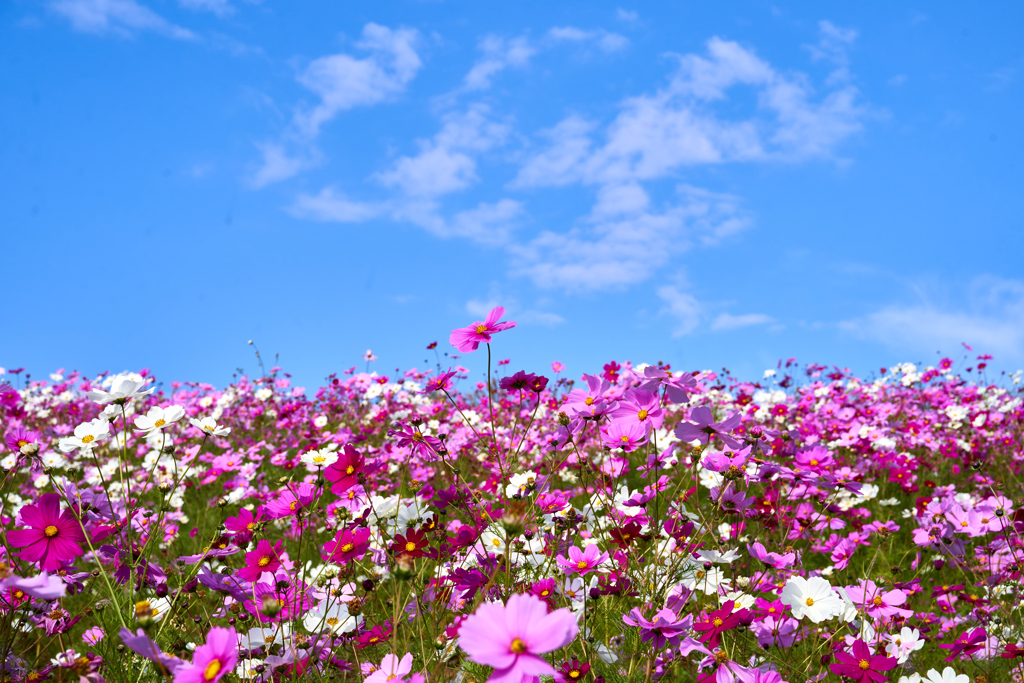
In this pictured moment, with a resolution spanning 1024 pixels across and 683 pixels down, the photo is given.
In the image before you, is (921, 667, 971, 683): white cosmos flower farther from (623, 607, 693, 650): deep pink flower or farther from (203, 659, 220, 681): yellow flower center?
(203, 659, 220, 681): yellow flower center

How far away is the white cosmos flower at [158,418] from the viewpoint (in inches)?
77.6

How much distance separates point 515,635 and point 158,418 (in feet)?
5.20

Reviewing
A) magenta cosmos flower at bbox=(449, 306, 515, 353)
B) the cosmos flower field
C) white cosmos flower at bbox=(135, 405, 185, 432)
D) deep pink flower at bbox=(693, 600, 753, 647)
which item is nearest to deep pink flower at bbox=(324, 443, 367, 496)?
the cosmos flower field

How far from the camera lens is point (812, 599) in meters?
2.06

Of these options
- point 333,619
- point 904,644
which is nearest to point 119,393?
point 333,619

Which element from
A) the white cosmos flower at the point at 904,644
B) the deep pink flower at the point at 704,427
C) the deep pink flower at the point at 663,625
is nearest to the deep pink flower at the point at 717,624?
the deep pink flower at the point at 663,625

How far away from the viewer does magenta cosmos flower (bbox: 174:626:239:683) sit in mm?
1039

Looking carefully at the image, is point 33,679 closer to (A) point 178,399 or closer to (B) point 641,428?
(B) point 641,428

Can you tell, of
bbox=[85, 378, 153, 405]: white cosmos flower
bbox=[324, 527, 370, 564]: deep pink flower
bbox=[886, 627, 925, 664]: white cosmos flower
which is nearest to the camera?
bbox=[324, 527, 370, 564]: deep pink flower

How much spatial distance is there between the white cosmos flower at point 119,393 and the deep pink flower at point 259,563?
1.97 ft

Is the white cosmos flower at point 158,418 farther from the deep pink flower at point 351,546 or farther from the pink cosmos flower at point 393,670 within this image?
the pink cosmos flower at point 393,670

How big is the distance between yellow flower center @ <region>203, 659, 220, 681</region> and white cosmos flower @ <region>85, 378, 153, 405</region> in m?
1.10

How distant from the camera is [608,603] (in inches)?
94.0

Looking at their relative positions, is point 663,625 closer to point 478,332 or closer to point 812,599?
point 812,599
